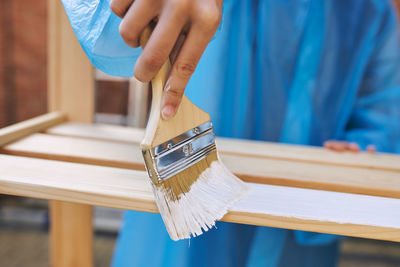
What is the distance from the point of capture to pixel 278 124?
2.48 ft

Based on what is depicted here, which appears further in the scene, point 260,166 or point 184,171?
point 260,166

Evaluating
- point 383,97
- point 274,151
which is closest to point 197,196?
point 274,151

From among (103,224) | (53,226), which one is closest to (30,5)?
(103,224)

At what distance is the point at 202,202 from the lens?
1.23ft

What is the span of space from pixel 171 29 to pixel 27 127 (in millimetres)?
406

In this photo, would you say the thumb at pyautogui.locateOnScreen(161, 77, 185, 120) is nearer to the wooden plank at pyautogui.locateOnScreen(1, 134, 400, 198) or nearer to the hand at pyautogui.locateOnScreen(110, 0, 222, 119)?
the hand at pyautogui.locateOnScreen(110, 0, 222, 119)

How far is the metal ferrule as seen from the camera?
0.33m

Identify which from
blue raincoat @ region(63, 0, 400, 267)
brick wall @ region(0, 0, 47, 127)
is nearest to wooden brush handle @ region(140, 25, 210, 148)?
blue raincoat @ region(63, 0, 400, 267)

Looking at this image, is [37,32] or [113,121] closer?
[37,32]

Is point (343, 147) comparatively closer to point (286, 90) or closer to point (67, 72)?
point (286, 90)

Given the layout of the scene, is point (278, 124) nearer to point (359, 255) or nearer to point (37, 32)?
point (359, 255)

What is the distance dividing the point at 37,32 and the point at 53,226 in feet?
4.72

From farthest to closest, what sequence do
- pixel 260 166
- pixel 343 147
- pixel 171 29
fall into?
1. pixel 343 147
2. pixel 260 166
3. pixel 171 29

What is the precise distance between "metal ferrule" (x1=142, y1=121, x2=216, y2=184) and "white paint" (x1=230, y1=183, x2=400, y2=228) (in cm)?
8
